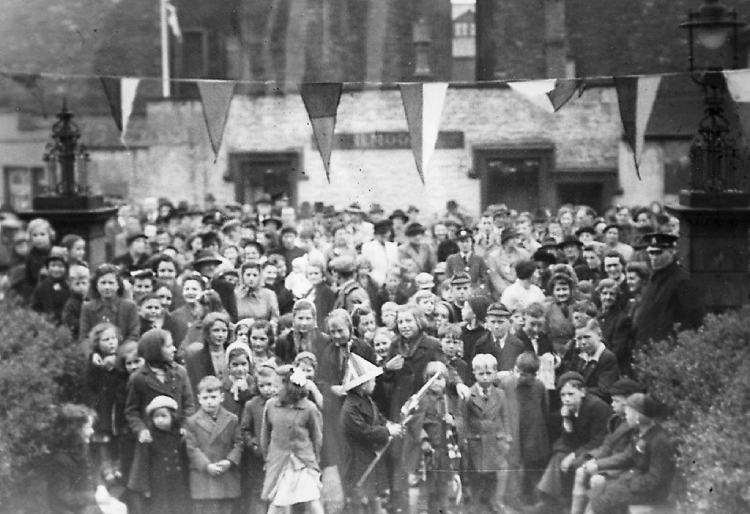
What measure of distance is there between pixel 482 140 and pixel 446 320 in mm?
3106

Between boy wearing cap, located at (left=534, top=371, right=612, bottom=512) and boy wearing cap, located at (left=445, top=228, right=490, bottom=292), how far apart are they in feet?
5.81

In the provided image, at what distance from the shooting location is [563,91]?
1065 cm

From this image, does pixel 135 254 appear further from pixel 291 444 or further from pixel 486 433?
pixel 486 433

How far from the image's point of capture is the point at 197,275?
31.7 feet

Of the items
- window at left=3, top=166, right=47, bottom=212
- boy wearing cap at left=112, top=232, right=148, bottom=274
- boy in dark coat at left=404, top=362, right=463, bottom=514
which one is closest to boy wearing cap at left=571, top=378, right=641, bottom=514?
boy in dark coat at left=404, top=362, right=463, bottom=514

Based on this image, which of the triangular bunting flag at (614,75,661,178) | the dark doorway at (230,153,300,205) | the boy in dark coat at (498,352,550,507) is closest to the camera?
the boy in dark coat at (498,352,550,507)

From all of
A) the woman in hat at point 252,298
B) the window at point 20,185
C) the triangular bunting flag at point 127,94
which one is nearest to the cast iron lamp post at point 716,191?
the woman in hat at point 252,298

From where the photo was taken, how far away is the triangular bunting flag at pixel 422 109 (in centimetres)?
985

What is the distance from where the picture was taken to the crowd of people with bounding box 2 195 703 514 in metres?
8.03

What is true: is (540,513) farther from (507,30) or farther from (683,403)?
(507,30)

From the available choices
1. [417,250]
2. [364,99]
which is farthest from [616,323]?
[364,99]

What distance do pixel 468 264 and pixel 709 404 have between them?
2.87 meters

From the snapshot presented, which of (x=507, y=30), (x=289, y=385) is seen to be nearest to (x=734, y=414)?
(x=289, y=385)

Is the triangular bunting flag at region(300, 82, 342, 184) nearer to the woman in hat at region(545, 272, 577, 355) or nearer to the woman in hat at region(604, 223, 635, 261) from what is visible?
the woman in hat at region(545, 272, 577, 355)
